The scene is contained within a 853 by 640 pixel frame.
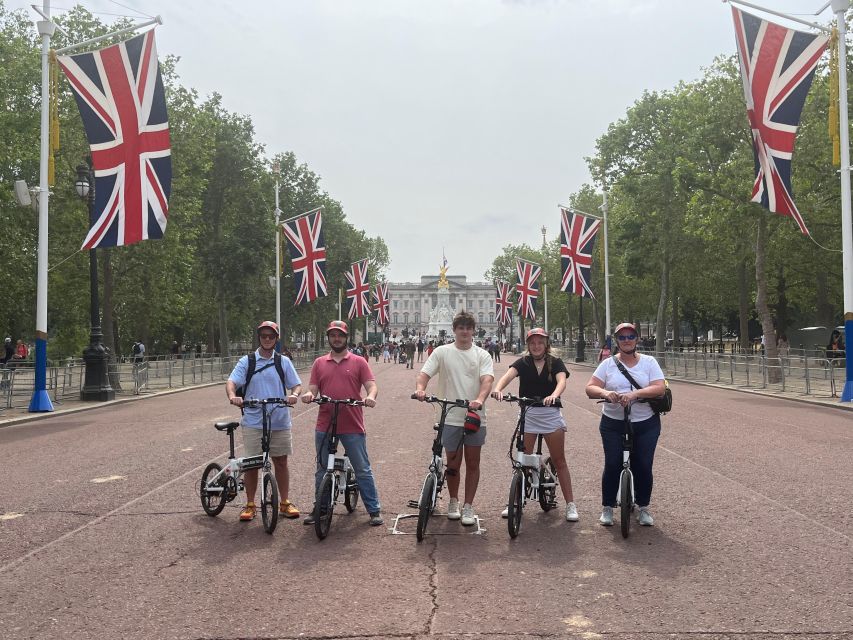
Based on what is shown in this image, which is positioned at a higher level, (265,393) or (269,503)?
(265,393)

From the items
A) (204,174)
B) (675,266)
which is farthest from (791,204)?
(204,174)

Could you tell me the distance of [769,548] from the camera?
6.26 meters

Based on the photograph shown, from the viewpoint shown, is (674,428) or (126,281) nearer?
(674,428)

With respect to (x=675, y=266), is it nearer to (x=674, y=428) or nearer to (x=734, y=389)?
(x=734, y=389)

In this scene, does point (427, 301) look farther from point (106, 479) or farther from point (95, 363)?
point (106, 479)

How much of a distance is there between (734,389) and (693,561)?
21.6 metres

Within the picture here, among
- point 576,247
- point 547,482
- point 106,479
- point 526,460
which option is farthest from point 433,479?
point 576,247

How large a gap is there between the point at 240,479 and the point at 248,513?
1.19 ft

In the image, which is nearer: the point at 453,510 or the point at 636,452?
the point at 636,452

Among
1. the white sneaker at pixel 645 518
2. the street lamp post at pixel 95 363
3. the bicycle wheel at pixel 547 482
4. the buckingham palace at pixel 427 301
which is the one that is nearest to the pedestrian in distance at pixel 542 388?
the bicycle wheel at pixel 547 482

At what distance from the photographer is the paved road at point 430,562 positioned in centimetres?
470

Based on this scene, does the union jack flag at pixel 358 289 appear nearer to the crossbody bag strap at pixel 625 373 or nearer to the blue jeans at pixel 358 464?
the blue jeans at pixel 358 464

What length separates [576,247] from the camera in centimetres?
3691

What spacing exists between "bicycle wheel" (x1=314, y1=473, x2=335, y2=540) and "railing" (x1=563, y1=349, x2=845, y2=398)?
18.6 meters
